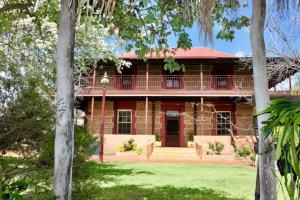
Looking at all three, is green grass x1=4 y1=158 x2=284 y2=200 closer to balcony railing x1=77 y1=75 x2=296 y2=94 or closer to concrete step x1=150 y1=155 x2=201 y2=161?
concrete step x1=150 y1=155 x2=201 y2=161

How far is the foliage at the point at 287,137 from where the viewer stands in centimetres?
145

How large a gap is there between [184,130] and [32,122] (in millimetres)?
21221

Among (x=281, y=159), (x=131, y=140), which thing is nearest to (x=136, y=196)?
(x=281, y=159)

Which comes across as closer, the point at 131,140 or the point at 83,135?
the point at 83,135

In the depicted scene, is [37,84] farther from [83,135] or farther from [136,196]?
[136,196]

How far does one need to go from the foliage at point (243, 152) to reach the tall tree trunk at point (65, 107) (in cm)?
1668

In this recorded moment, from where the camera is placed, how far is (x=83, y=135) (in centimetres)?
576

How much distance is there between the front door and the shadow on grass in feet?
51.9

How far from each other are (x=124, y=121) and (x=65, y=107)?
21.3 metres

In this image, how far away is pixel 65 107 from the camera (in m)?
4.38

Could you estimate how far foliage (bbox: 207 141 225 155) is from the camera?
69.8 ft

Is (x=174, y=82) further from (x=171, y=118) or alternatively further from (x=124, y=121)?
(x=124, y=121)

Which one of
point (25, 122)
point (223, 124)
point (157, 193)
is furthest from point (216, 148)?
point (25, 122)

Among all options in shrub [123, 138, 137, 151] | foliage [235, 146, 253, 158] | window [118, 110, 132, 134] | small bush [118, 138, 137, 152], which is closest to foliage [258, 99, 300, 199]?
foliage [235, 146, 253, 158]
